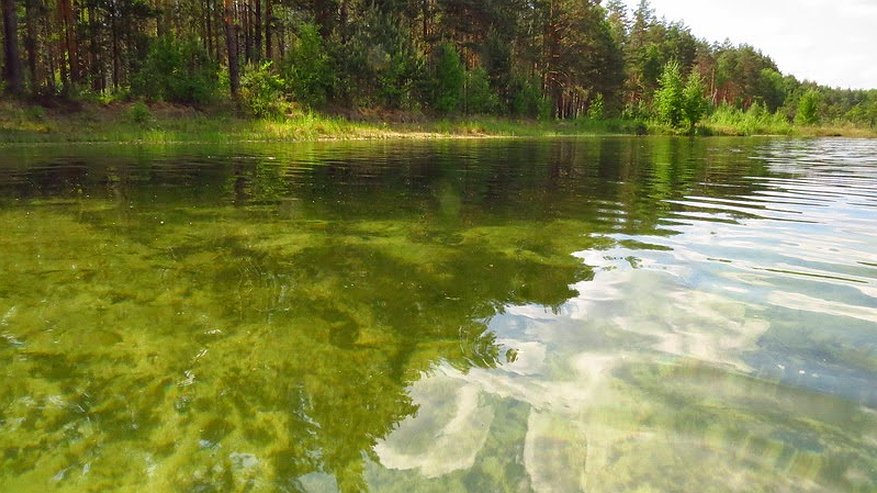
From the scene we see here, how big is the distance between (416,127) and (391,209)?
27.8m

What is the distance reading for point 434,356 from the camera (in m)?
2.69

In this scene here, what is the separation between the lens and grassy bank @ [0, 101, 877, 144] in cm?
2089

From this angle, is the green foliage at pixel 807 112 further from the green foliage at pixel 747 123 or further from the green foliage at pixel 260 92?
the green foliage at pixel 260 92

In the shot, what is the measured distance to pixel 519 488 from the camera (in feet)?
5.71

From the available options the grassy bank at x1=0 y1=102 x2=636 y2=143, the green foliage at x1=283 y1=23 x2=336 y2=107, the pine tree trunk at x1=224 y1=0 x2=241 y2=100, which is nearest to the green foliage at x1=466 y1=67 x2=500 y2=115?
the grassy bank at x1=0 y1=102 x2=636 y2=143

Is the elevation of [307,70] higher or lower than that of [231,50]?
lower

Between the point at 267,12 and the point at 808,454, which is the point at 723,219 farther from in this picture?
the point at 267,12

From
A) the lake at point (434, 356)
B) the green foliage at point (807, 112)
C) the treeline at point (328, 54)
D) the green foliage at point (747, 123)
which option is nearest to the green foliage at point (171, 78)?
the treeline at point (328, 54)

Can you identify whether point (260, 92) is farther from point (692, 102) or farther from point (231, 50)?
point (692, 102)

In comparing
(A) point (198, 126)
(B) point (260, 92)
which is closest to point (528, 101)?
(B) point (260, 92)

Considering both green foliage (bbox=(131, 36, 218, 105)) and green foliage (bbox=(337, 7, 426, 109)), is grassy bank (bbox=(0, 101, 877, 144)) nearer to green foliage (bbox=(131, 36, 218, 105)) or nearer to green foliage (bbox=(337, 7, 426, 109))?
green foliage (bbox=(131, 36, 218, 105))

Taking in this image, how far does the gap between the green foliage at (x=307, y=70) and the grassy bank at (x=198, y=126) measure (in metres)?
1.76

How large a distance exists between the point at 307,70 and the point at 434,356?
102 feet

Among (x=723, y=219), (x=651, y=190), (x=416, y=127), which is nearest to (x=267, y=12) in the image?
(x=416, y=127)
